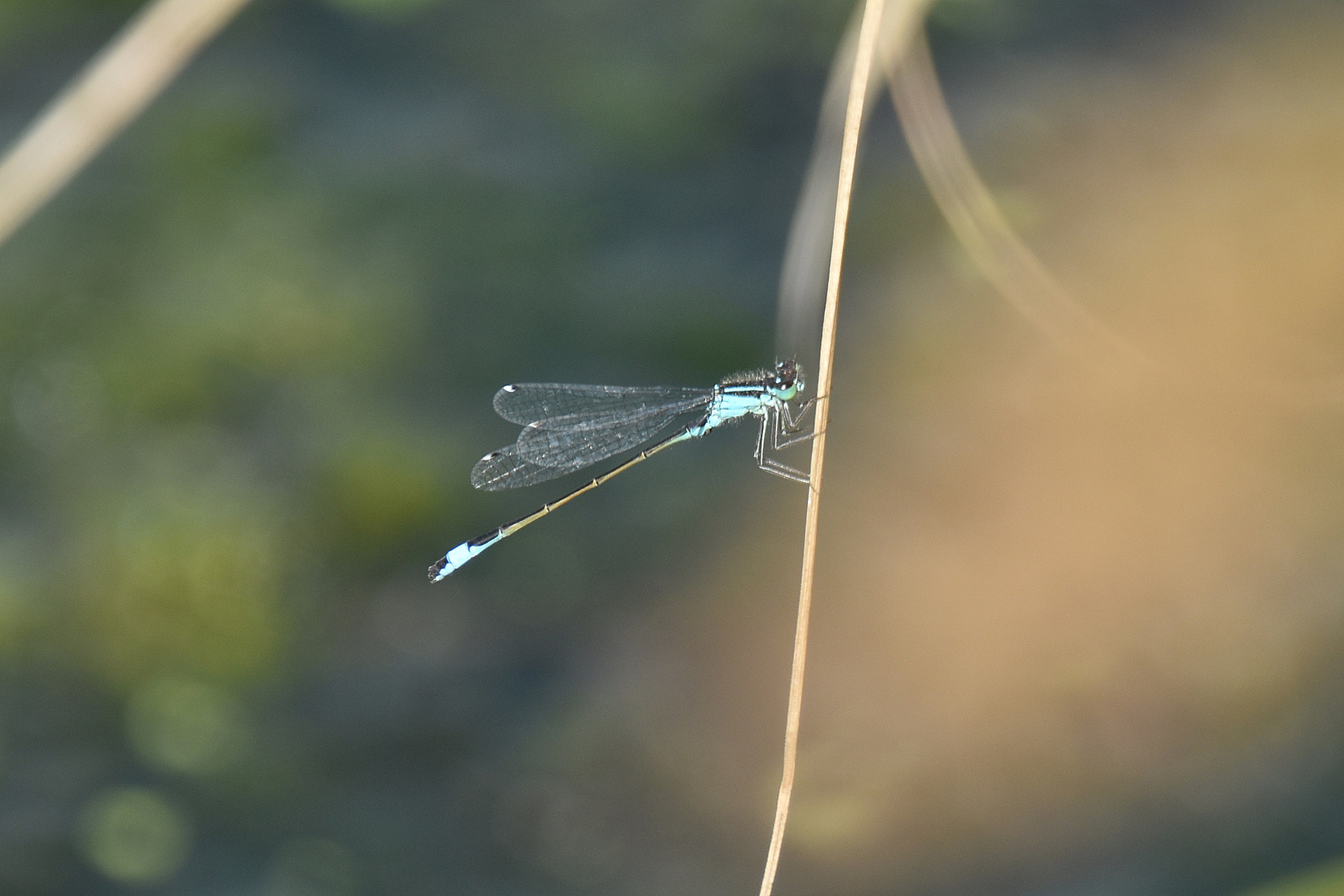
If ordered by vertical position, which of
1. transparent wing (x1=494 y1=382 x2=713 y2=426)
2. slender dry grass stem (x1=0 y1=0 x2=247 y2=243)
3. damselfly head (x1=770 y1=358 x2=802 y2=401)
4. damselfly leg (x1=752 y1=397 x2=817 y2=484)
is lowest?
slender dry grass stem (x1=0 y1=0 x2=247 y2=243)

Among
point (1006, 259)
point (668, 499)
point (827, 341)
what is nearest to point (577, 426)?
point (668, 499)

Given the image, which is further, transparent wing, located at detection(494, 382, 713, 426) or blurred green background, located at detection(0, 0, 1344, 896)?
transparent wing, located at detection(494, 382, 713, 426)

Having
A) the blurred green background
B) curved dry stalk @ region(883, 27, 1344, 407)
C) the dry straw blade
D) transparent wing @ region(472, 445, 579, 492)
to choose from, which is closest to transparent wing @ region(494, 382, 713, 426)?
transparent wing @ region(472, 445, 579, 492)

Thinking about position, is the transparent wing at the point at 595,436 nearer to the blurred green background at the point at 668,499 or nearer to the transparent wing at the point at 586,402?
the transparent wing at the point at 586,402

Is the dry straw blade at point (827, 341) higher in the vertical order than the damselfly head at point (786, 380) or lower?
lower

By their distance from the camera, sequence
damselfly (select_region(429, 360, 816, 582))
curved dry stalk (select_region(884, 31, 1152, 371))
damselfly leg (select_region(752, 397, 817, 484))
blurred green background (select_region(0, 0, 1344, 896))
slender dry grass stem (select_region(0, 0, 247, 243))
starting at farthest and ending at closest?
damselfly (select_region(429, 360, 816, 582))
blurred green background (select_region(0, 0, 1344, 896))
damselfly leg (select_region(752, 397, 817, 484))
curved dry stalk (select_region(884, 31, 1152, 371))
slender dry grass stem (select_region(0, 0, 247, 243))

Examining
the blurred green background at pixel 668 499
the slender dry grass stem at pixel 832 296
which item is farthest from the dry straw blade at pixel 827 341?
the blurred green background at pixel 668 499

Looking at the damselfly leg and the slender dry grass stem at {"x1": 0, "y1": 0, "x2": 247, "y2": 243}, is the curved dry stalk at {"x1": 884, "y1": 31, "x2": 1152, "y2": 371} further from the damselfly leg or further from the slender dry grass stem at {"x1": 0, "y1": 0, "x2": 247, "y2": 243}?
the slender dry grass stem at {"x1": 0, "y1": 0, "x2": 247, "y2": 243}
